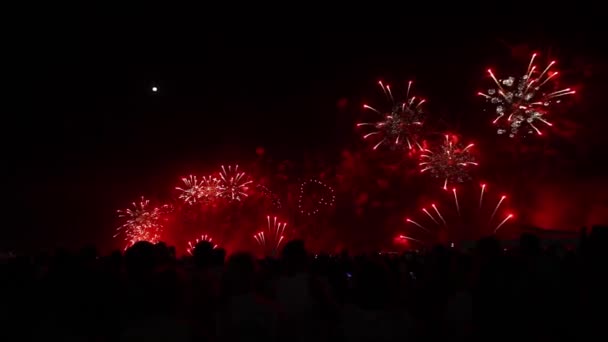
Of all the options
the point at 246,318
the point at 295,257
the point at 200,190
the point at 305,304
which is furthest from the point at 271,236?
the point at 246,318

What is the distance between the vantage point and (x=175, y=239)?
125 feet

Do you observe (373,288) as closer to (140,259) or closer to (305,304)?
Result: (305,304)

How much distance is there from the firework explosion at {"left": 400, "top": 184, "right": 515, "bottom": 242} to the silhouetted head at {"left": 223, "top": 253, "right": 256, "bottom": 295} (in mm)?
28947

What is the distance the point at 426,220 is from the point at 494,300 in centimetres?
3428

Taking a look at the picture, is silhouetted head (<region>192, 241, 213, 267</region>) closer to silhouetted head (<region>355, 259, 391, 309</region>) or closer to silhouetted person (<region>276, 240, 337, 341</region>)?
silhouetted person (<region>276, 240, 337, 341</region>)

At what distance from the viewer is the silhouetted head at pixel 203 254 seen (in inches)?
269

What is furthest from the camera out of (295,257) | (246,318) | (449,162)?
(449,162)

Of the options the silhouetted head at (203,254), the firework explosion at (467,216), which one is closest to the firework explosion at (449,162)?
the firework explosion at (467,216)

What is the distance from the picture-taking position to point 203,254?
6934 mm

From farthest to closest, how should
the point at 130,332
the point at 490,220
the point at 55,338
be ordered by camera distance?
the point at 490,220 < the point at 55,338 < the point at 130,332

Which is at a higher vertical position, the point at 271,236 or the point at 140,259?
the point at 271,236

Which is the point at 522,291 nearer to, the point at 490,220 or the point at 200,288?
the point at 200,288

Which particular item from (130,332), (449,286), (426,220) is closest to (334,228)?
(426,220)

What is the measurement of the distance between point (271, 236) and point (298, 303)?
1224 inches
